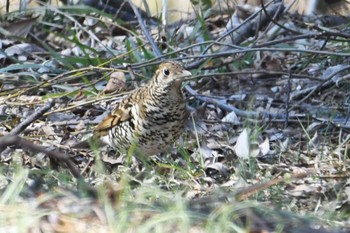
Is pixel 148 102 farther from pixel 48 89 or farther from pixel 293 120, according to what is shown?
pixel 48 89

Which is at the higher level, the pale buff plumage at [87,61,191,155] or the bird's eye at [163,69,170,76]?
the bird's eye at [163,69,170,76]

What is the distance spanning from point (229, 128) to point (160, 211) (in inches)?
148

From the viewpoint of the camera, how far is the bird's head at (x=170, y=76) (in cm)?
651

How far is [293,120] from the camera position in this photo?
751 cm

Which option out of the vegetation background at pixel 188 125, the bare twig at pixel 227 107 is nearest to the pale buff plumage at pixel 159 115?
the vegetation background at pixel 188 125

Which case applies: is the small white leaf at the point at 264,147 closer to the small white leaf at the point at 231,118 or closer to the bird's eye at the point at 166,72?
the small white leaf at the point at 231,118

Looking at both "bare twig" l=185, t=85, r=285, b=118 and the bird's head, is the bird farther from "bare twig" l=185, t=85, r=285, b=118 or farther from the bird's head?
"bare twig" l=185, t=85, r=285, b=118

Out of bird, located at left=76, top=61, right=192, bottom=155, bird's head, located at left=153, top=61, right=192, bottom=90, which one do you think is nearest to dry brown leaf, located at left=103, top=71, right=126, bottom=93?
bird, located at left=76, top=61, right=192, bottom=155

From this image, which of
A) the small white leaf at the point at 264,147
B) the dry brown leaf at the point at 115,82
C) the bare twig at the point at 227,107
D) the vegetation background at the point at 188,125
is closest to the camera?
the vegetation background at the point at 188,125

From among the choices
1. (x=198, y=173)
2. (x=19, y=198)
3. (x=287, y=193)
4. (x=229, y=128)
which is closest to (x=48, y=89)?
(x=229, y=128)

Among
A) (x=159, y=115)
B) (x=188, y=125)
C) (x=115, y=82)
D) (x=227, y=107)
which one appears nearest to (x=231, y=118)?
(x=227, y=107)

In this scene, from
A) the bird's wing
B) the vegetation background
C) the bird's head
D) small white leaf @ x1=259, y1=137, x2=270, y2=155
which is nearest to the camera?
the vegetation background

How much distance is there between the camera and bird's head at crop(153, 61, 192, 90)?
6508 mm

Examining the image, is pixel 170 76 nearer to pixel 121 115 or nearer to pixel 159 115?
pixel 159 115
